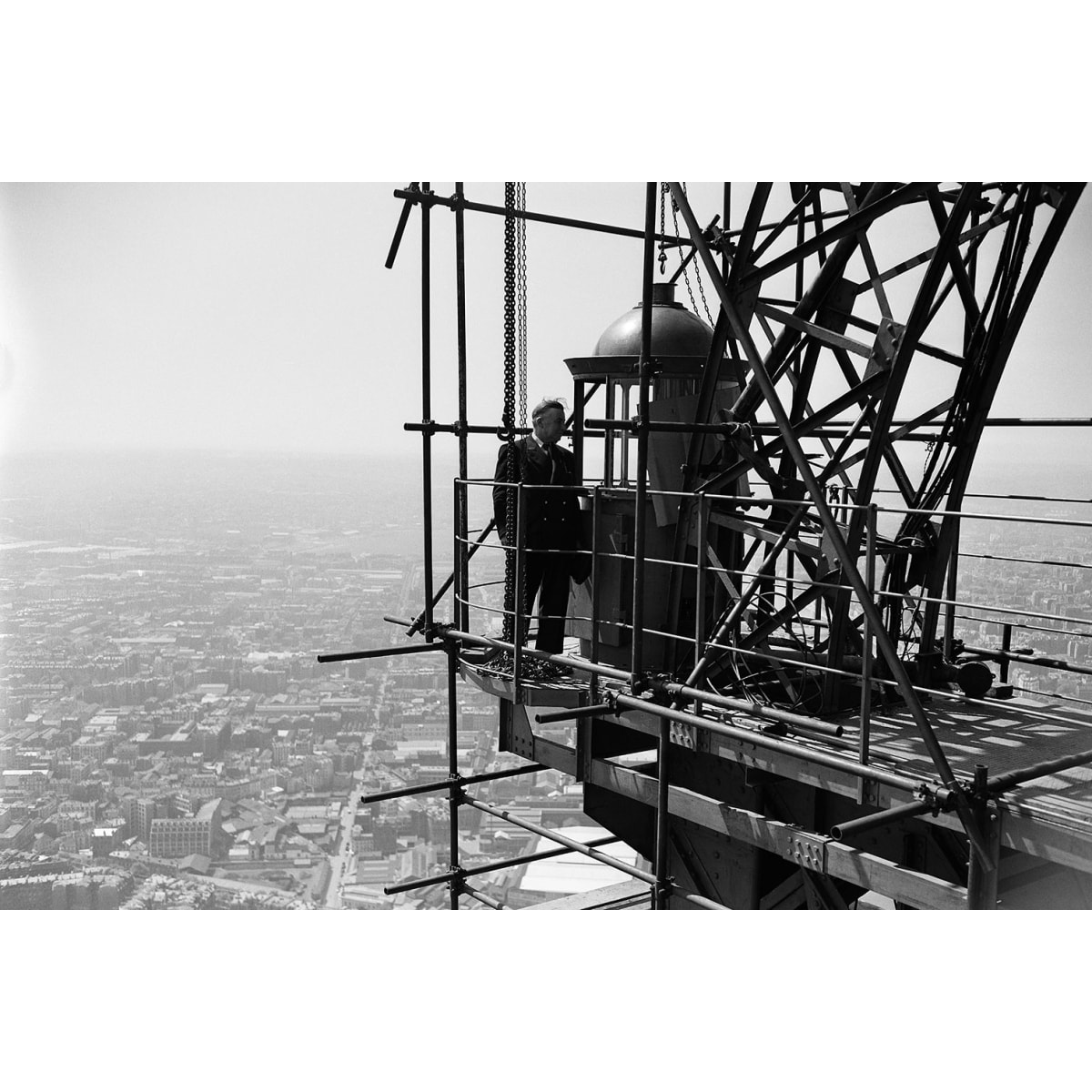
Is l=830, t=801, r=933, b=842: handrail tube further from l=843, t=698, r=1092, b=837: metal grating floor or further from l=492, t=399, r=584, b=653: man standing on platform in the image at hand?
l=492, t=399, r=584, b=653: man standing on platform

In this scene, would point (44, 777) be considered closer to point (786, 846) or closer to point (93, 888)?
point (93, 888)

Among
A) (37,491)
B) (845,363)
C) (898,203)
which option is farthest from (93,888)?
(898,203)

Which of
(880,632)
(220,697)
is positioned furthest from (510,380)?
(220,697)

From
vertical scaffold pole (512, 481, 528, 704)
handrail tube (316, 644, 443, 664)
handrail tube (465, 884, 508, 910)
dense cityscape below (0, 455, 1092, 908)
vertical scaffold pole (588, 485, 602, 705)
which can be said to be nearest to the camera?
vertical scaffold pole (588, 485, 602, 705)

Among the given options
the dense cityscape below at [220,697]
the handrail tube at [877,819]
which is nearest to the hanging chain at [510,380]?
the handrail tube at [877,819]

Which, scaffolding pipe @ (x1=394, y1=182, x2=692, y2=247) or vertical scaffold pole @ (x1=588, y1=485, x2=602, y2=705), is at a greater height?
scaffolding pipe @ (x1=394, y1=182, x2=692, y2=247)

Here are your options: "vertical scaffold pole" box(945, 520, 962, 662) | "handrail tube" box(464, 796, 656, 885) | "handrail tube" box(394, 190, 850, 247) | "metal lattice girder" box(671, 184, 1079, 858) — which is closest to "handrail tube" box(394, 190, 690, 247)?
"handrail tube" box(394, 190, 850, 247)

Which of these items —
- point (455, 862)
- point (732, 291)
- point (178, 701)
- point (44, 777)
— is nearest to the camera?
point (732, 291)

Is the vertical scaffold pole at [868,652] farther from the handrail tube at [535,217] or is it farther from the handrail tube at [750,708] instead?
the handrail tube at [535,217]
